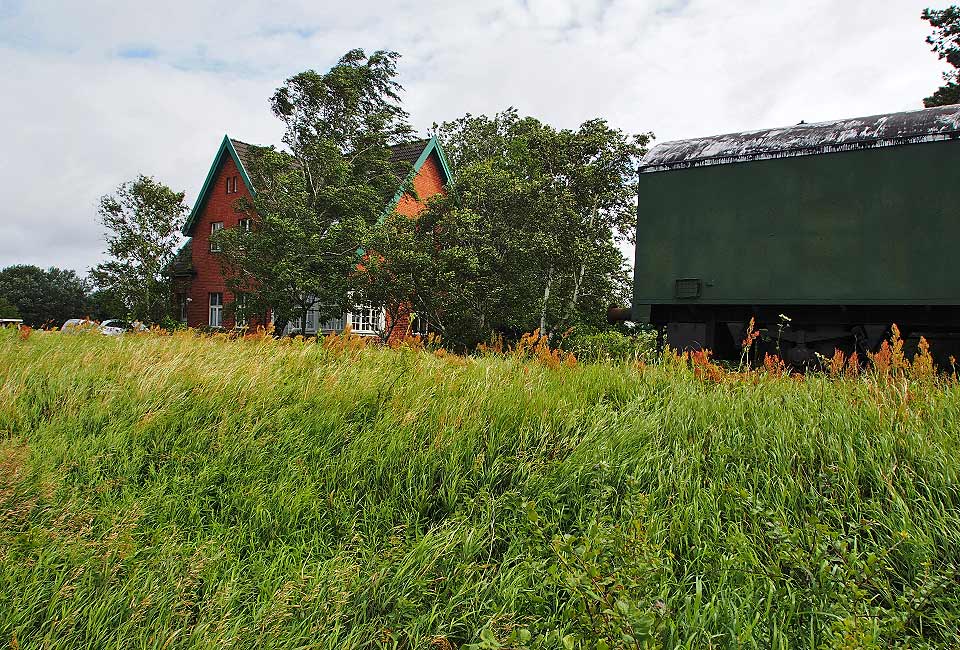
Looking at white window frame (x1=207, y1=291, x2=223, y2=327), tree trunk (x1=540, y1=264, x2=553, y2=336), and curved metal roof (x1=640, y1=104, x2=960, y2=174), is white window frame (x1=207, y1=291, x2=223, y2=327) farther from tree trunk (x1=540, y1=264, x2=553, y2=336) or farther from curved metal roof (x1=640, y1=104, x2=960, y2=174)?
curved metal roof (x1=640, y1=104, x2=960, y2=174)

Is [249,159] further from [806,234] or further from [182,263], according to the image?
[806,234]

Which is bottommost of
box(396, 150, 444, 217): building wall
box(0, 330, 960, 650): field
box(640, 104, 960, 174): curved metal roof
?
box(0, 330, 960, 650): field

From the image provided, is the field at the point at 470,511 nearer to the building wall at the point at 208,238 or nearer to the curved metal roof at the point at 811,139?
the curved metal roof at the point at 811,139

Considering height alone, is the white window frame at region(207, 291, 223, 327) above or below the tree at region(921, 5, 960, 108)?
below

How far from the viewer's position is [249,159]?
78.4 feet

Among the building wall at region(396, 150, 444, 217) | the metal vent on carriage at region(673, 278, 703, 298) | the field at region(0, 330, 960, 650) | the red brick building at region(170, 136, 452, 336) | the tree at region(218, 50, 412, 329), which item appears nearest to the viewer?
the field at region(0, 330, 960, 650)

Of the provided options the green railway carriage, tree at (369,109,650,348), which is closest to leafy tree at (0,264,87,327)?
tree at (369,109,650,348)

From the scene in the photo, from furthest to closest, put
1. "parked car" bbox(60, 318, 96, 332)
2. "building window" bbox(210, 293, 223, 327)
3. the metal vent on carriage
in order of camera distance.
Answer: "building window" bbox(210, 293, 223, 327), the metal vent on carriage, "parked car" bbox(60, 318, 96, 332)

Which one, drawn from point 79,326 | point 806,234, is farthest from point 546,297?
point 79,326

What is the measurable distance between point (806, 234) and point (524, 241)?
10.2 metres

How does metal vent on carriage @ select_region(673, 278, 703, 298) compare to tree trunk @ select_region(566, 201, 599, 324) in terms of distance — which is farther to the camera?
tree trunk @ select_region(566, 201, 599, 324)

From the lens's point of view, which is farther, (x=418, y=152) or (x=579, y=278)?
(x=418, y=152)

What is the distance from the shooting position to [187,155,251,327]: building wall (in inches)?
1155

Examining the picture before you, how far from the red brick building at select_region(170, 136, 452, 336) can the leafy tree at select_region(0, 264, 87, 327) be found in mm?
41420
